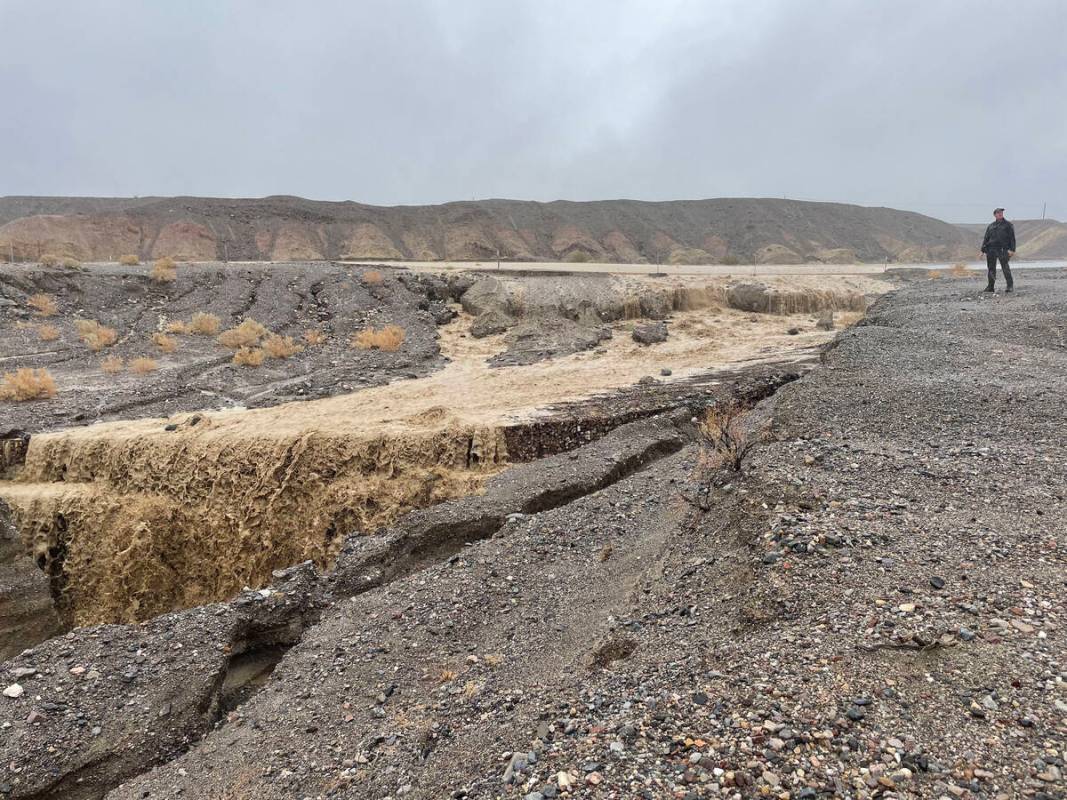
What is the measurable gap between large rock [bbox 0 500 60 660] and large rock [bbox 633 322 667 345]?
1326 centimetres

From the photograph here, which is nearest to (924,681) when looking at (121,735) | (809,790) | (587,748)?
(809,790)

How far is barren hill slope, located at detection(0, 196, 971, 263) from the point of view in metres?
53.5

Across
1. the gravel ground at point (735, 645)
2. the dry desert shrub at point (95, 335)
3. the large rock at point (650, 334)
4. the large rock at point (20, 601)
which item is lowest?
the large rock at point (20, 601)

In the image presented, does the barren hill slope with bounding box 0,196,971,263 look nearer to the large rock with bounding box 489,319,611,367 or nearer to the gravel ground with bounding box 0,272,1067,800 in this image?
the large rock with bounding box 489,319,611,367

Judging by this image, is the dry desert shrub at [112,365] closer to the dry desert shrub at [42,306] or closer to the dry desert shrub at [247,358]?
the dry desert shrub at [247,358]

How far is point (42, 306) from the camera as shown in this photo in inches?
736

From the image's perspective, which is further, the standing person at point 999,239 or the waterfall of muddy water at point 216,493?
the standing person at point 999,239

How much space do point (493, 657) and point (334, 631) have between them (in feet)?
5.61

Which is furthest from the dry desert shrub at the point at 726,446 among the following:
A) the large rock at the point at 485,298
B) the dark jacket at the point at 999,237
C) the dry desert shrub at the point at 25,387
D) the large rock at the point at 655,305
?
the large rock at the point at 485,298

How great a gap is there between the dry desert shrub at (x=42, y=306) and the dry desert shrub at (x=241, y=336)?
568 cm

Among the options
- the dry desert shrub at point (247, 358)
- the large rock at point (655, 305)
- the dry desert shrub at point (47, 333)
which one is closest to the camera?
the dry desert shrub at point (247, 358)

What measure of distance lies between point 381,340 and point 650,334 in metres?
7.18

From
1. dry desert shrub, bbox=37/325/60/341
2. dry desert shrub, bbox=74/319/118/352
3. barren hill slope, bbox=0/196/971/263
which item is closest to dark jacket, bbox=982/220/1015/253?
dry desert shrub, bbox=74/319/118/352

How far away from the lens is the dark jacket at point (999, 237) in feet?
43.8
